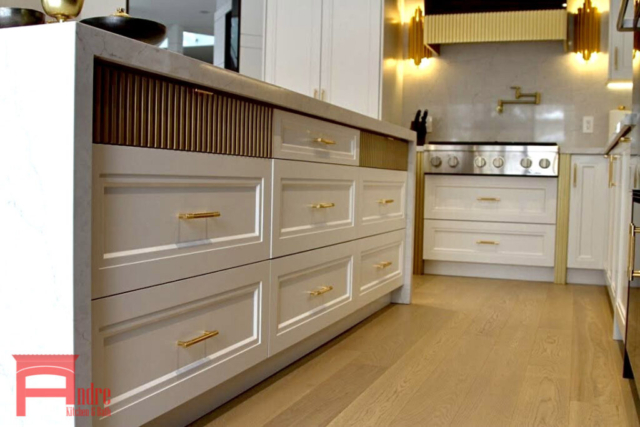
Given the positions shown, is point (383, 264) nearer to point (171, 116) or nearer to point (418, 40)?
point (171, 116)

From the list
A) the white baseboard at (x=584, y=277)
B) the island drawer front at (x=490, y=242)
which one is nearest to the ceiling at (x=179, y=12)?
the island drawer front at (x=490, y=242)

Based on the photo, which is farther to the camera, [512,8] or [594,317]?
[512,8]

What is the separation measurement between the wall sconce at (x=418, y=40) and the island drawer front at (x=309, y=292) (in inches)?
100

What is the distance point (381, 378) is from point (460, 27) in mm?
3090

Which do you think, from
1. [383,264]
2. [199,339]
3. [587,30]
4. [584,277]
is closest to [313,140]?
[199,339]

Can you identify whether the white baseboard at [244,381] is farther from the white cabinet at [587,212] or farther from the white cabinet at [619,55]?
the white cabinet at [619,55]

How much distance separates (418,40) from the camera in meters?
4.75

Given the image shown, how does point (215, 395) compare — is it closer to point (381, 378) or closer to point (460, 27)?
point (381, 378)

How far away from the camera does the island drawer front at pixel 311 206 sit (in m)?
1.95

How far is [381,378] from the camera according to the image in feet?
6.82

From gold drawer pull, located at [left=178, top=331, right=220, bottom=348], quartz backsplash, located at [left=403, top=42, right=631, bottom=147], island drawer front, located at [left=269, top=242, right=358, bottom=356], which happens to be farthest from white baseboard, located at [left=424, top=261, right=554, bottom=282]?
gold drawer pull, located at [left=178, top=331, right=220, bottom=348]

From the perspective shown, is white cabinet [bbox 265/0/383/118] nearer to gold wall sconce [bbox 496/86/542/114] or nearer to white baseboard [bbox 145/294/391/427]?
gold wall sconce [bbox 496/86/542/114]

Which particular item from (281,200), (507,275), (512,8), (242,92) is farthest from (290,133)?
(512,8)

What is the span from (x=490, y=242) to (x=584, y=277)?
608 mm
